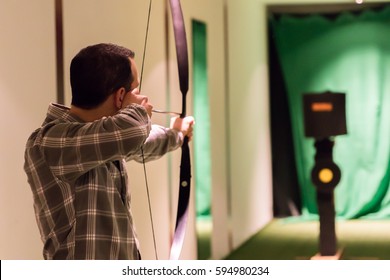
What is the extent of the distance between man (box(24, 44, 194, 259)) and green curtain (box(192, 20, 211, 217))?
66cm

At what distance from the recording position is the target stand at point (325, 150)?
159 centimetres

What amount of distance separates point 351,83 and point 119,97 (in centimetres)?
85

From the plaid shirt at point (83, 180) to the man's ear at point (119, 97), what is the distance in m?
0.05

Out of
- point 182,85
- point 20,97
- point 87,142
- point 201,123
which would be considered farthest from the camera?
point 201,123

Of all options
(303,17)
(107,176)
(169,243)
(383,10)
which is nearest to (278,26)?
(303,17)

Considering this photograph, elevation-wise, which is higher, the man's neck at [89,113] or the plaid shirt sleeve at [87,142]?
the man's neck at [89,113]

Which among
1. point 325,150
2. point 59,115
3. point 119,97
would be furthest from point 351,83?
point 59,115

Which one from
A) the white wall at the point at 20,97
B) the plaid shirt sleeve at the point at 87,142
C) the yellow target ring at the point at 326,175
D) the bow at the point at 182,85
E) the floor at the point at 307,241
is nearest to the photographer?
the plaid shirt sleeve at the point at 87,142

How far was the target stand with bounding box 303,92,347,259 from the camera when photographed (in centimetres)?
159

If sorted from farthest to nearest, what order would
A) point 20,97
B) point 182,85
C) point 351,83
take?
point 351,83
point 182,85
point 20,97

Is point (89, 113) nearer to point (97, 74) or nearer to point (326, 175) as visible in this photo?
point (97, 74)

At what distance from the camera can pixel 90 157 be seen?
97 cm

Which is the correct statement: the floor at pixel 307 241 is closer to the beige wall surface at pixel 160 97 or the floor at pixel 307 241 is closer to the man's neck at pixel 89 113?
the beige wall surface at pixel 160 97

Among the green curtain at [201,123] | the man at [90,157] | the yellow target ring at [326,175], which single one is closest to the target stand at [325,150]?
the yellow target ring at [326,175]
